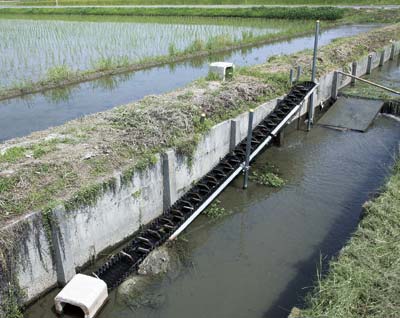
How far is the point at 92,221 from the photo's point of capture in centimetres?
666

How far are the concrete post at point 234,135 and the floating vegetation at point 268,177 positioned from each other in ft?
3.09

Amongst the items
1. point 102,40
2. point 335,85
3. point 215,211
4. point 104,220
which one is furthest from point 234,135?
point 102,40

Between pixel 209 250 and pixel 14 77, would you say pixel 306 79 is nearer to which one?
pixel 209 250

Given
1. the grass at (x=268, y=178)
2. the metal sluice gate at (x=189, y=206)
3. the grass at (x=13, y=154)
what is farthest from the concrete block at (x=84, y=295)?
the grass at (x=268, y=178)

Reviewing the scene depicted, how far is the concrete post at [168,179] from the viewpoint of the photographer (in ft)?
26.0

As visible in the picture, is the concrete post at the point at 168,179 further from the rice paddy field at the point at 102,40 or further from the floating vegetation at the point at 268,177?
the rice paddy field at the point at 102,40

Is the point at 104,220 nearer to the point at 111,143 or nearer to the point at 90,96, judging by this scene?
the point at 111,143

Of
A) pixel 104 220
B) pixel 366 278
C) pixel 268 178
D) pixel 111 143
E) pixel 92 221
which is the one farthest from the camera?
pixel 268 178

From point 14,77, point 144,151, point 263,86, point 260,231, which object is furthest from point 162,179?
point 14,77

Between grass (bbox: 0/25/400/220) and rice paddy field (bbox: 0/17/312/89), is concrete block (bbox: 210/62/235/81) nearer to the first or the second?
grass (bbox: 0/25/400/220)

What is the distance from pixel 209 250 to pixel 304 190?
10.3 feet

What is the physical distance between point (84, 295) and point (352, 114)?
11166 mm

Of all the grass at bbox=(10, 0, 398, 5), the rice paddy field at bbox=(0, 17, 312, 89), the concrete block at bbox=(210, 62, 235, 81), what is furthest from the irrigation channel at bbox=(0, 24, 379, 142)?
the grass at bbox=(10, 0, 398, 5)

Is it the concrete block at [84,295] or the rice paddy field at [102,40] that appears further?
the rice paddy field at [102,40]
